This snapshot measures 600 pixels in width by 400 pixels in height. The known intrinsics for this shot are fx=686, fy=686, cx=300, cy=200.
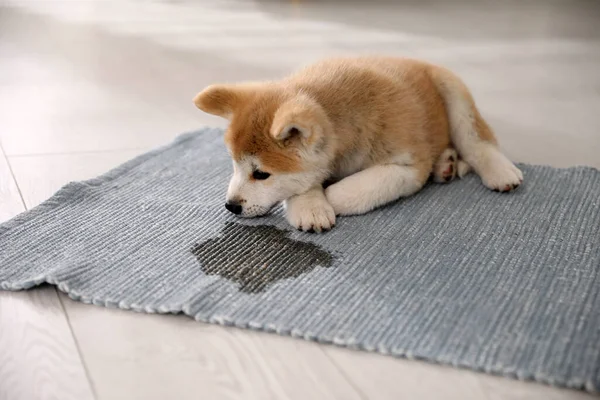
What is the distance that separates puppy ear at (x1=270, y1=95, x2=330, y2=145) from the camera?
60.6 inches

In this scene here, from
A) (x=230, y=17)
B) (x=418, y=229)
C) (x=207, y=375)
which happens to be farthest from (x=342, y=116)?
(x=230, y=17)

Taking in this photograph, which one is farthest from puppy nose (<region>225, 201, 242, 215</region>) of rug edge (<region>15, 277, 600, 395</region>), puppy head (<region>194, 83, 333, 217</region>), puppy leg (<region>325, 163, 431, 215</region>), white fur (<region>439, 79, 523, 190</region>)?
white fur (<region>439, 79, 523, 190</region>)

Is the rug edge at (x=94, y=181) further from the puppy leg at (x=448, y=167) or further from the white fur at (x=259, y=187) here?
the puppy leg at (x=448, y=167)

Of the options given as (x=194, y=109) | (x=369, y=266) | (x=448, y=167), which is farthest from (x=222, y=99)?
(x=194, y=109)

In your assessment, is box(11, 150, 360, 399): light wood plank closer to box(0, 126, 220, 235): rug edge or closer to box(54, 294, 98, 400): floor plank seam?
box(54, 294, 98, 400): floor plank seam

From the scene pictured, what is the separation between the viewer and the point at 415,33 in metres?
4.09

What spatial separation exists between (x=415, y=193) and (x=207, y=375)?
2.95 feet

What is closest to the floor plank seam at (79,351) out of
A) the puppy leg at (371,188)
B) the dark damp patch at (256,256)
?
the dark damp patch at (256,256)

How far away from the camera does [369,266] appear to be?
1.50m

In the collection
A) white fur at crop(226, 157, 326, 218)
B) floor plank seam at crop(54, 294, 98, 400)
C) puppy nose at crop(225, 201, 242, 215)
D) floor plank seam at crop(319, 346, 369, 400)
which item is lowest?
floor plank seam at crop(319, 346, 369, 400)

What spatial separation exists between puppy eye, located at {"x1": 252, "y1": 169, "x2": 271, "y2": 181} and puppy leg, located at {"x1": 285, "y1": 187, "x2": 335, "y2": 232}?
0.10 metres

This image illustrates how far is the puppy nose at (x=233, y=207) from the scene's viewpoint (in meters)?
1.68

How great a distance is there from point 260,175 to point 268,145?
0.08m

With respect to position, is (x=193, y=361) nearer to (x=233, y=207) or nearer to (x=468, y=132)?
(x=233, y=207)
